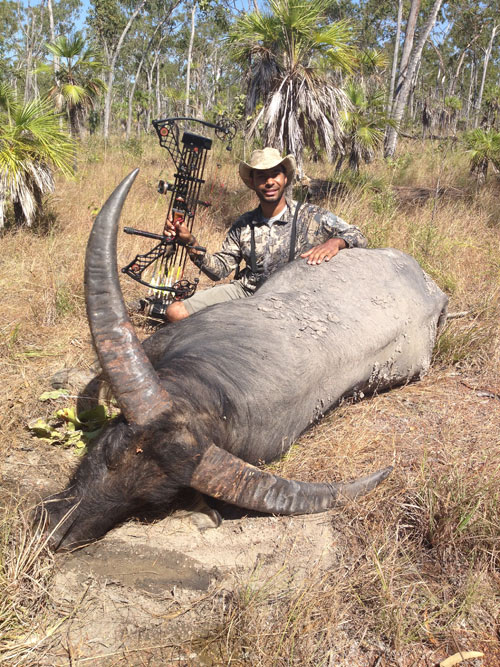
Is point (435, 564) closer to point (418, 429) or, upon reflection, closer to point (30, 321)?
point (418, 429)

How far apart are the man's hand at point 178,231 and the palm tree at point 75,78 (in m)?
12.7

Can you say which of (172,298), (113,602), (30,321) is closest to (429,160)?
(172,298)

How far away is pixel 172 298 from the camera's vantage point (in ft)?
17.1

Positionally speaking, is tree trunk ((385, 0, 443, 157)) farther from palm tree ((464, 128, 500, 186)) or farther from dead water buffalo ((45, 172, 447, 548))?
dead water buffalo ((45, 172, 447, 548))

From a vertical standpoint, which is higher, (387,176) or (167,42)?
(167,42)

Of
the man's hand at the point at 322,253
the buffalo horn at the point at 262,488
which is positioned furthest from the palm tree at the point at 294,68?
the buffalo horn at the point at 262,488

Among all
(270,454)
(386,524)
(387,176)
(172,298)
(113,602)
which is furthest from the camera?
(387,176)

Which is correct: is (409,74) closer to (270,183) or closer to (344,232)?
(270,183)

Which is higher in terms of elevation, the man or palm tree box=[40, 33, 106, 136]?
palm tree box=[40, 33, 106, 136]

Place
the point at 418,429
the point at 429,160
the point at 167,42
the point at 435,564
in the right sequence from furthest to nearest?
the point at 167,42
the point at 429,160
the point at 418,429
the point at 435,564

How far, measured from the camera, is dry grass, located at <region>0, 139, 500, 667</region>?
197cm

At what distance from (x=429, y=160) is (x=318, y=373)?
49.5 feet

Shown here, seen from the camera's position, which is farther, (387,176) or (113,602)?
(387,176)

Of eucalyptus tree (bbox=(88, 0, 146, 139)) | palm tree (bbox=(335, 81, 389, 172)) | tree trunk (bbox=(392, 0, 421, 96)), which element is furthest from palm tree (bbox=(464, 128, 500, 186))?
eucalyptus tree (bbox=(88, 0, 146, 139))
